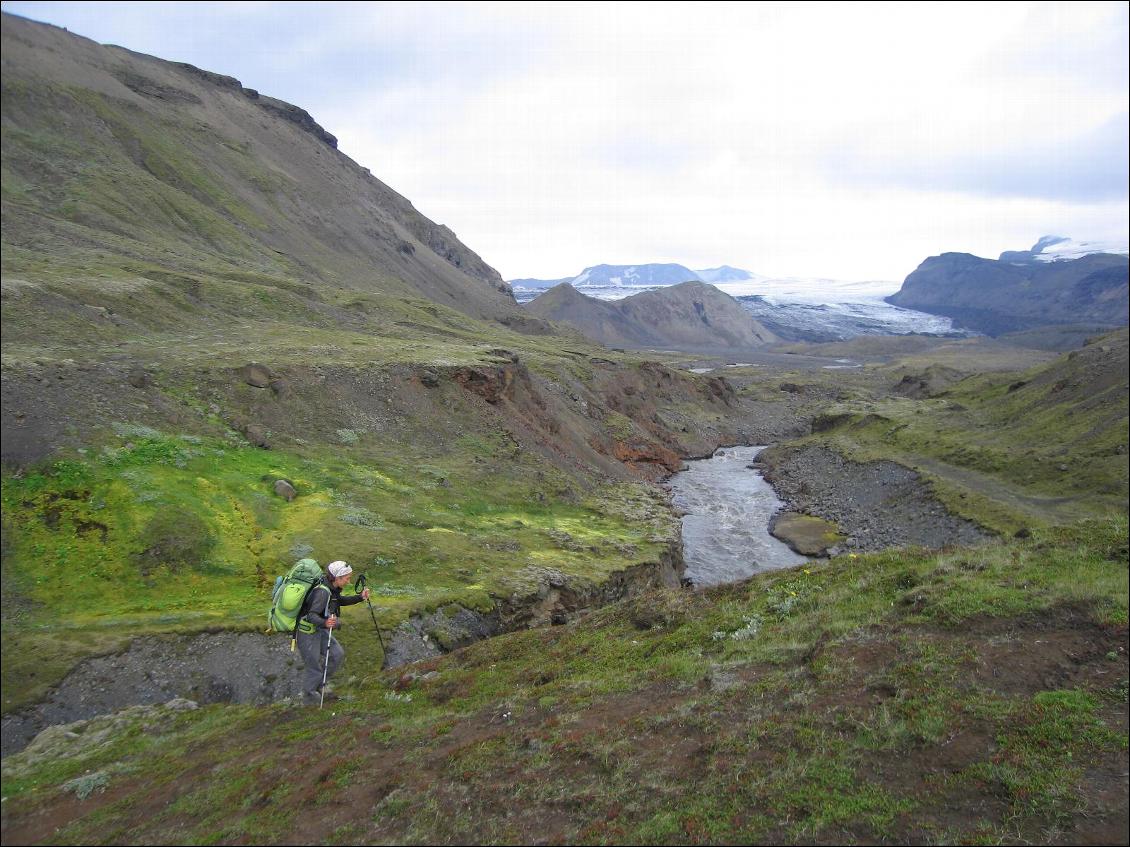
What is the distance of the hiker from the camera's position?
44.7 ft

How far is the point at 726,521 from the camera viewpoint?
5844 cm

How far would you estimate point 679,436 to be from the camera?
93.5m

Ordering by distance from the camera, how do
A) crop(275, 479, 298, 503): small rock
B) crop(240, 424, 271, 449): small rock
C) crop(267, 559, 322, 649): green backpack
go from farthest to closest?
crop(240, 424, 271, 449): small rock, crop(275, 479, 298, 503): small rock, crop(267, 559, 322, 649): green backpack

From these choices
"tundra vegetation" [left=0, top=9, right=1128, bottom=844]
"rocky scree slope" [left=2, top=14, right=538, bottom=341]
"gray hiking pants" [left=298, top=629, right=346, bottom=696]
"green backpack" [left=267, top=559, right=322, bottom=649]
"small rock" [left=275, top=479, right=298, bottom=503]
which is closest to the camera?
"tundra vegetation" [left=0, top=9, right=1128, bottom=844]

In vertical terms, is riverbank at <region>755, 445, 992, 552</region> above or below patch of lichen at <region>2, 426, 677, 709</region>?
below

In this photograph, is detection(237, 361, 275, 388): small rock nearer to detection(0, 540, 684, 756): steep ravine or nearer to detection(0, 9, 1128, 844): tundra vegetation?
detection(0, 9, 1128, 844): tundra vegetation

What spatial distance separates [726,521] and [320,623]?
50276 mm

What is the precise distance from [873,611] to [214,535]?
23.0 meters

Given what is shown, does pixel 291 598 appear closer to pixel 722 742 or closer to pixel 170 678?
pixel 170 678

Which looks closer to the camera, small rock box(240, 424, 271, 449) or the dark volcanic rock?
the dark volcanic rock

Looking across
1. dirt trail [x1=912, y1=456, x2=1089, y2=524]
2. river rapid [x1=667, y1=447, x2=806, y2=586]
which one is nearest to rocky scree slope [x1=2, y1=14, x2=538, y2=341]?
river rapid [x1=667, y1=447, x2=806, y2=586]

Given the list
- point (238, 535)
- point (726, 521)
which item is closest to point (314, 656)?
point (238, 535)

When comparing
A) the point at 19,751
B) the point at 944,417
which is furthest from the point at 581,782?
the point at 944,417

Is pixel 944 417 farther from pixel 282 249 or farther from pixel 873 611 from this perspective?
pixel 282 249
